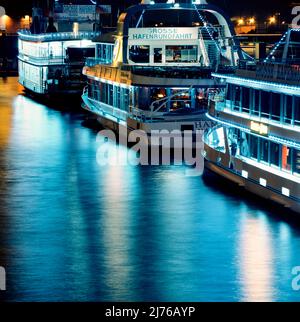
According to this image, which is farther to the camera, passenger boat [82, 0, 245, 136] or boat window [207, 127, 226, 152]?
passenger boat [82, 0, 245, 136]

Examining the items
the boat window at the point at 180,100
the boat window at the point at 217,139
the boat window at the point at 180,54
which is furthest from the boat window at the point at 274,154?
the boat window at the point at 180,54

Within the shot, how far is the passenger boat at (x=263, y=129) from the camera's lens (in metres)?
17.6

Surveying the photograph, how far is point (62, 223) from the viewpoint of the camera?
18.0 meters

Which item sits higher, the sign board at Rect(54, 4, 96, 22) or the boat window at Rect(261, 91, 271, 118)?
the sign board at Rect(54, 4, 96, 22)

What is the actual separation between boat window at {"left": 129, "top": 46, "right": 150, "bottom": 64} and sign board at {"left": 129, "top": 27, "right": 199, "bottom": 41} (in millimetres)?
705

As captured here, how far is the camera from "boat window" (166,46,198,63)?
30.1 meters

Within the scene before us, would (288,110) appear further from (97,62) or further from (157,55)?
(97,62)

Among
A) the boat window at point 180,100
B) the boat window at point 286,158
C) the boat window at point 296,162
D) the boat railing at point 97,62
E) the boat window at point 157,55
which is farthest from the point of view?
the boat railing at point 97,62

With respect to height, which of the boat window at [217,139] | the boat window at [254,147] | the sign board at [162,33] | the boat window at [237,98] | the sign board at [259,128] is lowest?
the boat window at [217,139]

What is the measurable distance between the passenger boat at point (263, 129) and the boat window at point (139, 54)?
927 cm

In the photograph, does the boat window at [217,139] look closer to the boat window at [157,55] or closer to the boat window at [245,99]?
the boat window at [245,99]

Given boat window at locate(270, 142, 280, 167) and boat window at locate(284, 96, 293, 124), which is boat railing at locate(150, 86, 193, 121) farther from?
boat window at locate(284, 96, 293, 124)

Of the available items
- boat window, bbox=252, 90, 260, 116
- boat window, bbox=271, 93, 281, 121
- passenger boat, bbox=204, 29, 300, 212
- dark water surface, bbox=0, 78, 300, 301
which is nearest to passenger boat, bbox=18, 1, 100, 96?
dark water surface, bbox=0, 78, 300, 301

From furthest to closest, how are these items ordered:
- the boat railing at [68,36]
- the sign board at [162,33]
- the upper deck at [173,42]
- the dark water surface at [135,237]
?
the boat railing at [68,36], the sign board at [162,33], the upper deck at [173,42], the dark water surface at [135,237]
